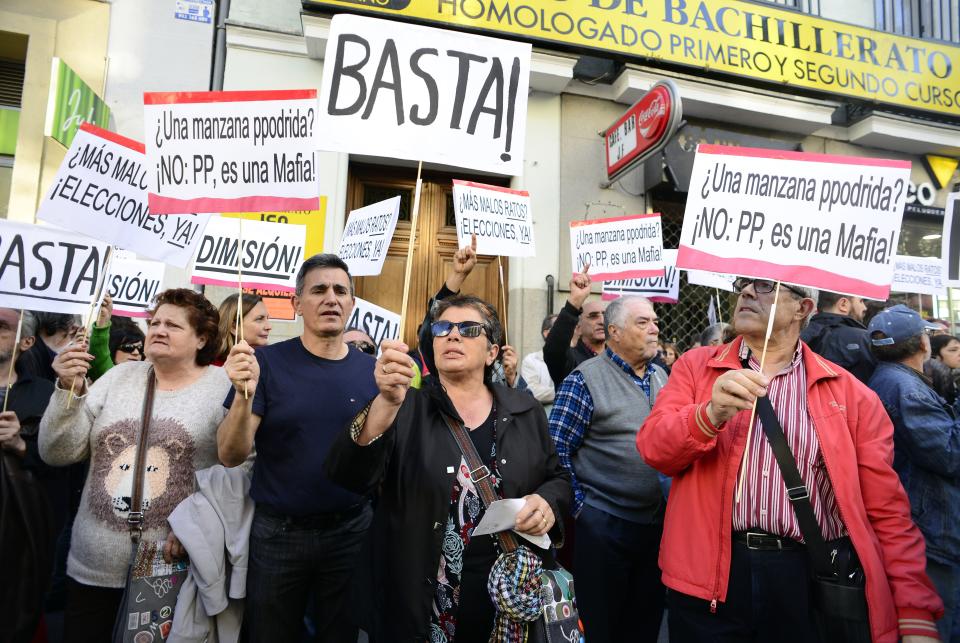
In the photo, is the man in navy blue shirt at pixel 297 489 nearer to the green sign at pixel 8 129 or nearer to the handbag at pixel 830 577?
the handbag at pixel 830 577

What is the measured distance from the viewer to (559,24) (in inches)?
298

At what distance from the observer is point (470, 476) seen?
205 centimetres

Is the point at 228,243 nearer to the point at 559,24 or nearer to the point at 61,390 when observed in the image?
the point at 61,390

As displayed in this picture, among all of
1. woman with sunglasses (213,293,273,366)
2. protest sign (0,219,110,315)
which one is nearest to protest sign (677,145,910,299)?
woman with sunglasses (213,293,273,366)

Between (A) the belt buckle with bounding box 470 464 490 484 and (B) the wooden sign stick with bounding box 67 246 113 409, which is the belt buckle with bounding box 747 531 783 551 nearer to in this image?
(A) the belt buckle with bounding box 470 464 490 484

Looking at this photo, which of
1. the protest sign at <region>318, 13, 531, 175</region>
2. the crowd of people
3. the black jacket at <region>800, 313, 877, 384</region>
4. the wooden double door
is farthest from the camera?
the wooden double door

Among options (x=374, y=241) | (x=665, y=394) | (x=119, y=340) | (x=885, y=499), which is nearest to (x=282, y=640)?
(x=665, y=394)

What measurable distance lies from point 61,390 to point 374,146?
1.62 m

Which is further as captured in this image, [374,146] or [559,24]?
[559,24]

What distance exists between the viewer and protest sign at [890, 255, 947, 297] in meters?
5.65

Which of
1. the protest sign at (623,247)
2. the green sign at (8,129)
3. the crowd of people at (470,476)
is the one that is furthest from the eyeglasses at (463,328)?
the green sign at (8,129)

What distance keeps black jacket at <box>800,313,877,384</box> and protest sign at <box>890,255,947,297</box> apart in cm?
228

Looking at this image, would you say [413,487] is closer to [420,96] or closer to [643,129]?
[420,96]

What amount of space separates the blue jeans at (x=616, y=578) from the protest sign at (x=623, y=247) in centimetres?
292
